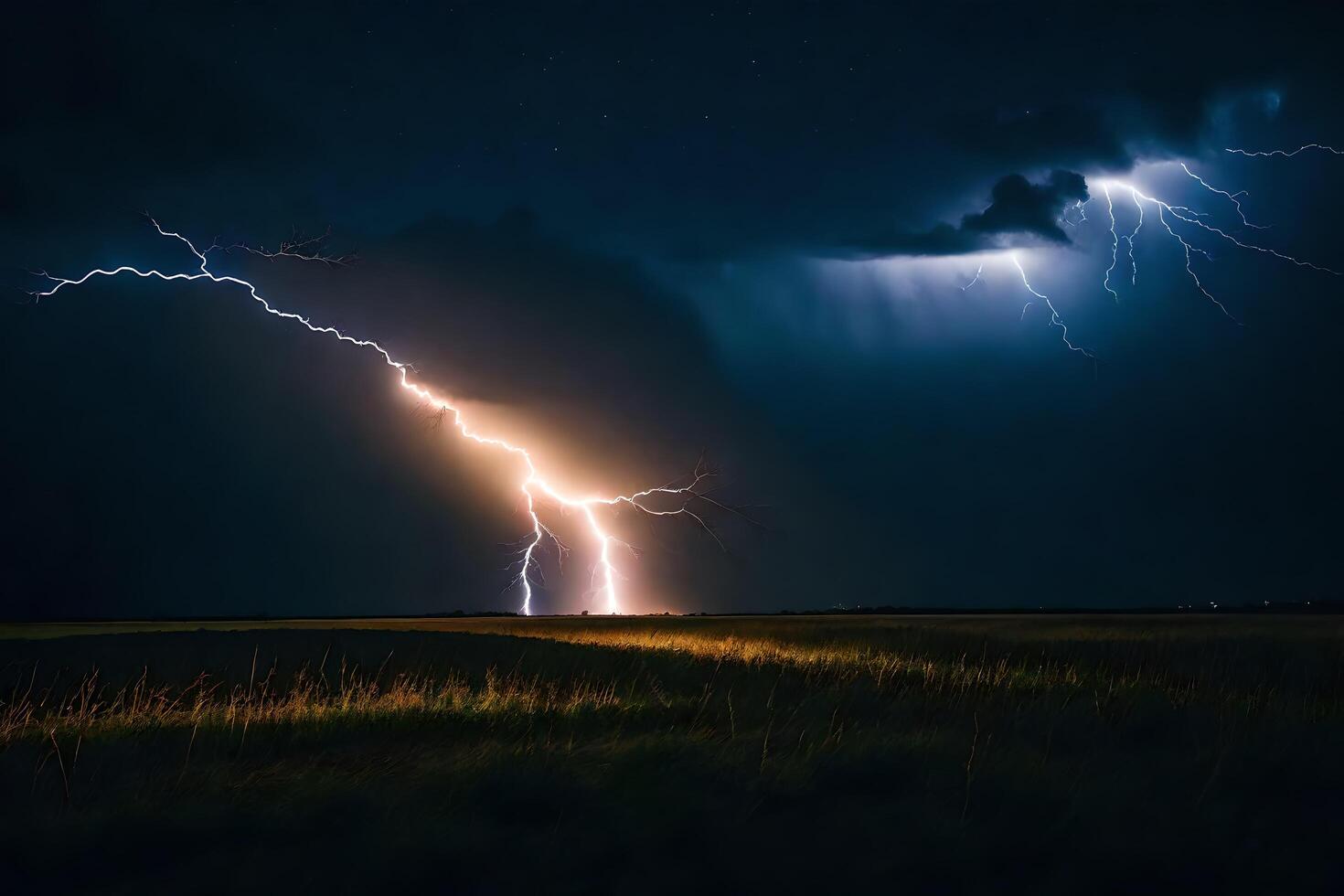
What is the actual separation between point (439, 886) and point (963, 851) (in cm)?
239

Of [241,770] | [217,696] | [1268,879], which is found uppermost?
[1268,879]

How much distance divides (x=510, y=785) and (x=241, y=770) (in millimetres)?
1942

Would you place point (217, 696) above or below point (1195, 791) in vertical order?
below

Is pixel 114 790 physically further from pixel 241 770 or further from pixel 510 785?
pixel 510 785

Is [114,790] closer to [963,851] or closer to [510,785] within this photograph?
[510,785]

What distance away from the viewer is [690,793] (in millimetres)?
5371

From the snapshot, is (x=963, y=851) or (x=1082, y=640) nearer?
(x=963, y=851)

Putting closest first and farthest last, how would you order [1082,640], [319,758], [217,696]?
1. [319,758]
2. [217,696]
3. [1082,640]

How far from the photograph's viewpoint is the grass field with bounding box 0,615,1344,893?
4.27 metres

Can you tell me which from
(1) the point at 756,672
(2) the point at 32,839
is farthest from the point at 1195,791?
(1) the point at 756,672

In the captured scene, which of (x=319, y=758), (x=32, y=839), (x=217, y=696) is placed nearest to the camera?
(x=32, y=839)

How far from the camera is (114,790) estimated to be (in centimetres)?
539

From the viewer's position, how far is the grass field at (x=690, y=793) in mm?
4266

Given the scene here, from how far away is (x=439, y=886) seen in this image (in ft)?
13.4
